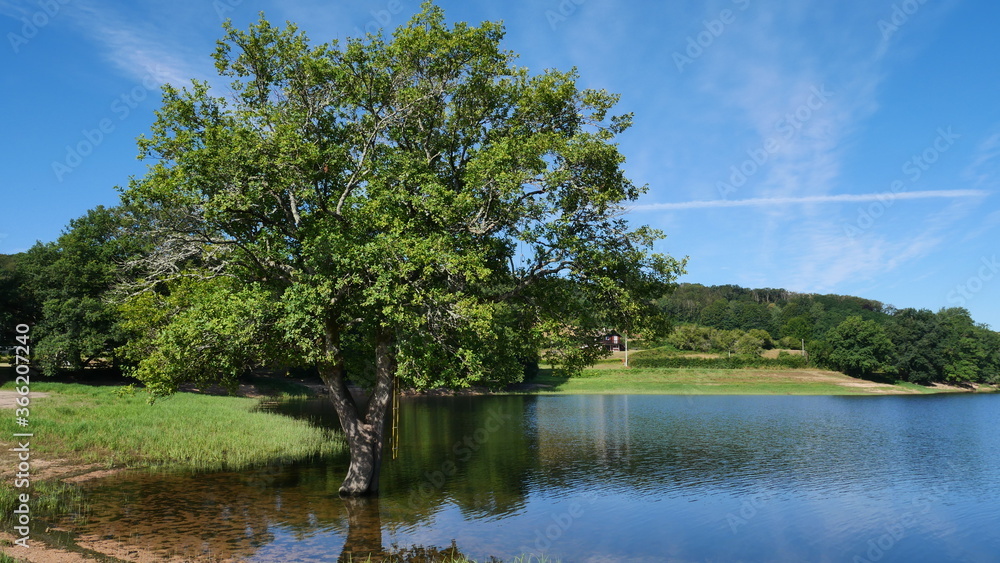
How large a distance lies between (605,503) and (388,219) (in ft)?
47.7

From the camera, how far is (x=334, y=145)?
73.0 feet

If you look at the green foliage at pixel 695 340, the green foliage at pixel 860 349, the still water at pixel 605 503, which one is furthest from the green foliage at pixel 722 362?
the still water at pixel 605 503

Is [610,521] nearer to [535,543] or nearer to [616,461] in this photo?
[535,543]

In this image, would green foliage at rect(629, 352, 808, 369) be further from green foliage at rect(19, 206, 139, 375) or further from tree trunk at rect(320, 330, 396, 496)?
tree trunk at rect(320, 330, 396, 496)

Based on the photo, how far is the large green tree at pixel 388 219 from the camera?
20219mm

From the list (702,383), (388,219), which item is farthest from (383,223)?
(702,383)

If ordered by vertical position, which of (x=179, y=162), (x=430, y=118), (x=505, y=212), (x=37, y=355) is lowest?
(x=37, y=355)

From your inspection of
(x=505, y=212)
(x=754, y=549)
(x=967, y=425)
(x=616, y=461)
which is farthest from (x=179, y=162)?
(x=967, y=425)

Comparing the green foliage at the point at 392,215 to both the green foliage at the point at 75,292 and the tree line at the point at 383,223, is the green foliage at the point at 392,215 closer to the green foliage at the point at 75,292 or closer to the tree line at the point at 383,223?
the tree line at the point at 383,223

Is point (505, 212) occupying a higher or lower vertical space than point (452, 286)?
higher

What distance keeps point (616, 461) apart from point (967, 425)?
4103 centimetres

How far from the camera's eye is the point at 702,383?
10419cm

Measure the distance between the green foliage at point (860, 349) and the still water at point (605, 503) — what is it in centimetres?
8112

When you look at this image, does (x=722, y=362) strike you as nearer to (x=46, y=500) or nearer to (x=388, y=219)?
(x=388, y=219)
